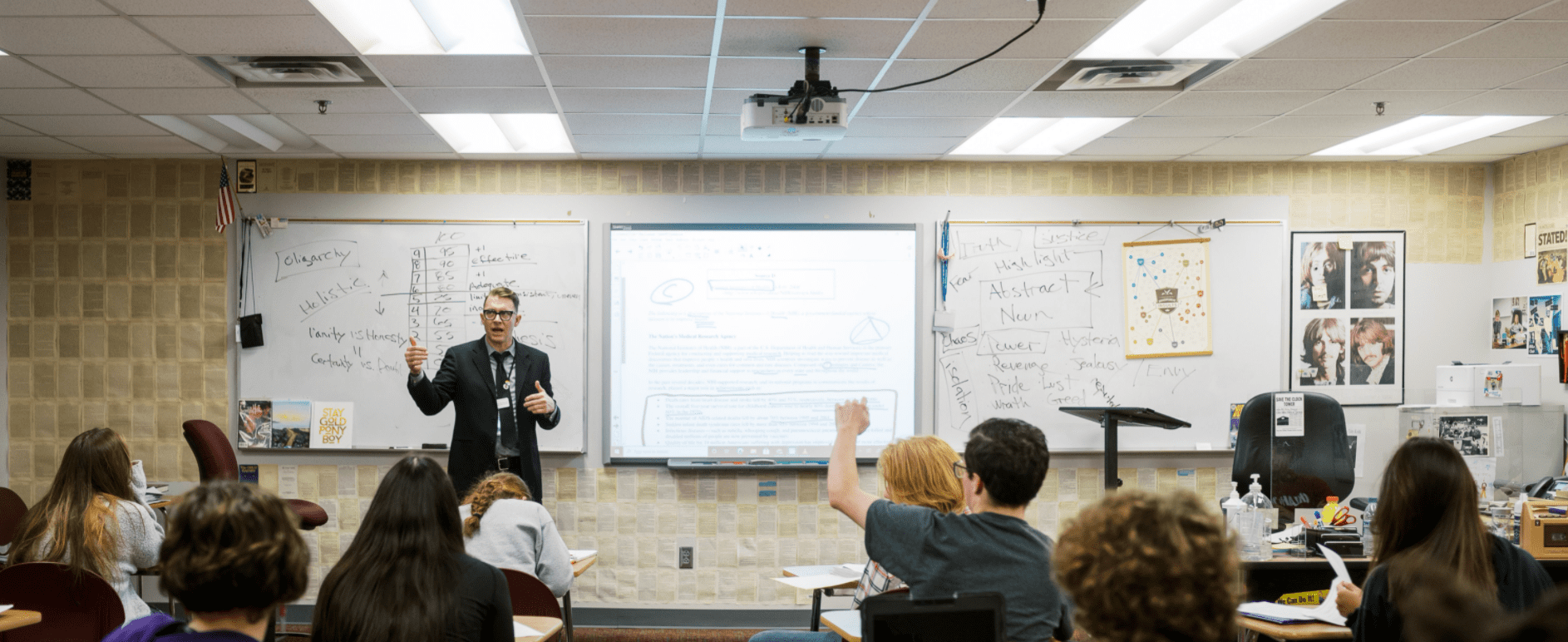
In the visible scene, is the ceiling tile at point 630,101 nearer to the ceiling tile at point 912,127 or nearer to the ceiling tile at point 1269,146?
the ceiling tile at point 912,127

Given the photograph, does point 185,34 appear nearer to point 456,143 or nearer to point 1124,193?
point 456,143

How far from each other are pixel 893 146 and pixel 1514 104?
253 centimetres

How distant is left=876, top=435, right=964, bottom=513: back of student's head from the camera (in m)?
2.57

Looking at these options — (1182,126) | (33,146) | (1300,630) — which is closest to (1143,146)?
(1182,126)

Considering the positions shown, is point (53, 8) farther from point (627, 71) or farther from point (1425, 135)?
point (1425, 135)

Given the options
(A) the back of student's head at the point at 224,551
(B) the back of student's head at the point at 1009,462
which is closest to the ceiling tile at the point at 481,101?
(B) the back of student's head at the point at 1009,462

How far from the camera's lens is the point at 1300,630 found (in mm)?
2564

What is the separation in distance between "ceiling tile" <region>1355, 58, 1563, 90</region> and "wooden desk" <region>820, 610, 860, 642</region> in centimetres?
265

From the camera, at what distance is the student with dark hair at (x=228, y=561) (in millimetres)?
1340

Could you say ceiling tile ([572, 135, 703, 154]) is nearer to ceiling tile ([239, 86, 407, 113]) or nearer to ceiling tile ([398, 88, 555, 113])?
ceiling tile ([398, 88, 555, 113])

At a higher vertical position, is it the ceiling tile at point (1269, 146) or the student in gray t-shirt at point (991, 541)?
the ceiling tile at point (1269, 146)

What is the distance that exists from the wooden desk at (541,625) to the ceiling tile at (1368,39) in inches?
110

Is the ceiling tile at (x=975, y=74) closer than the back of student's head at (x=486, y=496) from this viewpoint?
No

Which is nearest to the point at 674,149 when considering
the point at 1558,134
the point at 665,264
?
the point at 665,264
